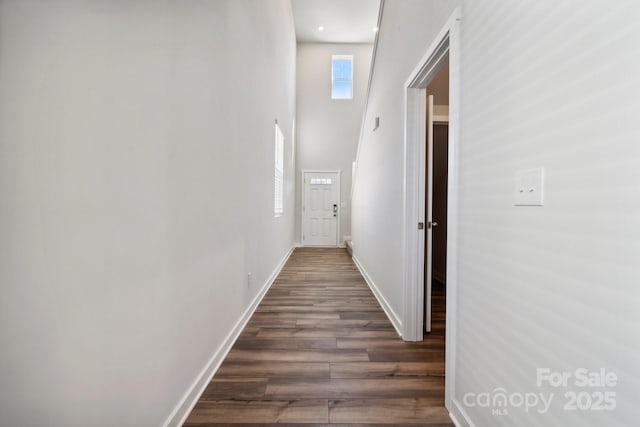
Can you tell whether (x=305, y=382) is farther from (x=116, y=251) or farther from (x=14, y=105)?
(x=14, y=105)

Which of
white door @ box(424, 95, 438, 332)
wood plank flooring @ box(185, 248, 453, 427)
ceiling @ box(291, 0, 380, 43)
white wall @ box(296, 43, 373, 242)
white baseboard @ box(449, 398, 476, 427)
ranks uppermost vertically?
ceiling @ box(291, 0, 380, 43)

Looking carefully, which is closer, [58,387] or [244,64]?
[58,387]

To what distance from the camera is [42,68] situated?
30.6 inches

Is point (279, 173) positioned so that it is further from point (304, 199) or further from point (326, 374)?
point (326, 374)

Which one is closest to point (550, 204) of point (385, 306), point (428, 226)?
point (428, 226)

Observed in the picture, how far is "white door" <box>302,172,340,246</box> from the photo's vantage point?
7695 mm

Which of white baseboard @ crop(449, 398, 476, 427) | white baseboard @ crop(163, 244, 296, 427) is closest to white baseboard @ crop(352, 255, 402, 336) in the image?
white baseboard @ crop(449, 398, 476, 427)

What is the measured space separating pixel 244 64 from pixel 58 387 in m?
2.47

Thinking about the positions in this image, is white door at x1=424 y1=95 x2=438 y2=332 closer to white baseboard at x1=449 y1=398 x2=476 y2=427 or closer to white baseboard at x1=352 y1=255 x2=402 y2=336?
white baseboard at x1=352 y1=255 x2=402 y2=336

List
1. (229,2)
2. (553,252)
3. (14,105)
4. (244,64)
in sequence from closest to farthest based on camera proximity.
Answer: (14,105) → (553,252) → (229,2) → (244,64)

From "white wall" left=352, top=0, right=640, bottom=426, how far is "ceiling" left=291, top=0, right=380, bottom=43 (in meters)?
6.09

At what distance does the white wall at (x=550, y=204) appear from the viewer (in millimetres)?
680

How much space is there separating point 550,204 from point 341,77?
7944 millimetres

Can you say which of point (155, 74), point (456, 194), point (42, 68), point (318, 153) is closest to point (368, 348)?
point (456, 194)
